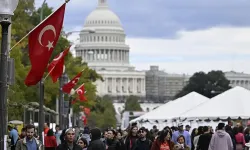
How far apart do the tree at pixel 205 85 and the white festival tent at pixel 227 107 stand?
477 feet

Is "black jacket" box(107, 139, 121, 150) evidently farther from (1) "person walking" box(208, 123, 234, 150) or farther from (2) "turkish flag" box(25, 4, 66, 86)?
(1) "person walking" box(208, 123, 234, 150)

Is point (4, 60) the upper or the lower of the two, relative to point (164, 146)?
upper

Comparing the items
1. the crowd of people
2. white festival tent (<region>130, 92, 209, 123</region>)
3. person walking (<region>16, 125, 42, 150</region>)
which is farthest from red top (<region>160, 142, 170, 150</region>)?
white festival tent (<region>130, 92, 209, 123</region>)

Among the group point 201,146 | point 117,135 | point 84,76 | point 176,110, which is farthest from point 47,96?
point 117,135

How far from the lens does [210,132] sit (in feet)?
87.7

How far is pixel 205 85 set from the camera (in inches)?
7505

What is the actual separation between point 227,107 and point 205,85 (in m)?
150

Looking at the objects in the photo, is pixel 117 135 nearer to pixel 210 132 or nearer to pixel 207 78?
pixel 210 132

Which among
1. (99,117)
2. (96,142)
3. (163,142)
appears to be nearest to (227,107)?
(163,142)

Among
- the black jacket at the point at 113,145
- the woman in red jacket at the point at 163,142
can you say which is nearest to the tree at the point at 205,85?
the black jacket at the point at 113,145

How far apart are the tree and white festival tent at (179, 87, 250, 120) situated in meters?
145

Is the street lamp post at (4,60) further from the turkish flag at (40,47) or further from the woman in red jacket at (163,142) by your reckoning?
the woman in red jacket at (163,142)

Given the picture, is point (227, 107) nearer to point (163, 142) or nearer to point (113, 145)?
point (113, 145)

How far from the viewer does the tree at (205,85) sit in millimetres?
188900
